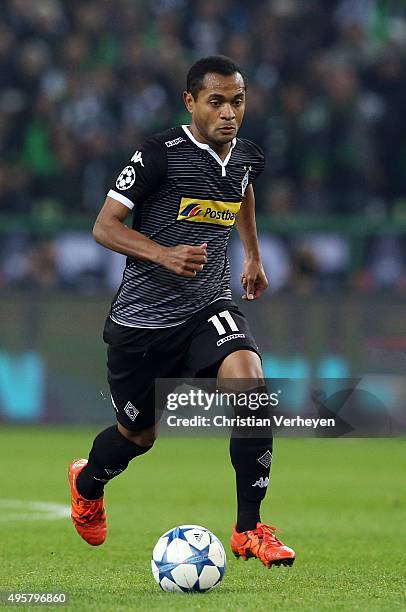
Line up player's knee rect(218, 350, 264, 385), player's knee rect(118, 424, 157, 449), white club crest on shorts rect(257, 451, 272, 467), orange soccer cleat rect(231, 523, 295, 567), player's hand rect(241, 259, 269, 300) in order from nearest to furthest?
orange soccer cleat rect(231, 523, 295, 567)
player's knee rect(218, 350, 264, 385)
white club crest on shorts rect(257, 451, 272, 467)
player's knee rect(118, 424, 157, 449)
player's hand rect(241, 259, 269, 300)

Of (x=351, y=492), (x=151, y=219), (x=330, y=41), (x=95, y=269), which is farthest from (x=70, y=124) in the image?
(x=151, y=219)

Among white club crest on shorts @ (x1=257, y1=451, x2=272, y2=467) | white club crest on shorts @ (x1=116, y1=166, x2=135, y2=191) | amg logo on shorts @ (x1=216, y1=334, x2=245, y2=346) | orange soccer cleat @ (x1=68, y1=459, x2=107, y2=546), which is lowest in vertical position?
orange soccer cleat @ (x1=68, y1=459, x2=107, y2=546)

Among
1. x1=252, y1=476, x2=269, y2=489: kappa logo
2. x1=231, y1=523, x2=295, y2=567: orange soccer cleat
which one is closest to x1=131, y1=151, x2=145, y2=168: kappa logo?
x1=252, y1=476, x2=269, y2=489: kappa logo

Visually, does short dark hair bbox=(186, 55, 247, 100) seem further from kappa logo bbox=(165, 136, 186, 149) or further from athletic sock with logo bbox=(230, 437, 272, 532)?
athletic sock with logo bbox=(230, 437, 272, 532)

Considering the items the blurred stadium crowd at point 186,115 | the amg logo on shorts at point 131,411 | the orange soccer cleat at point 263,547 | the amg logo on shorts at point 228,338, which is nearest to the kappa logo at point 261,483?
the orange soccer cleat at point 263,547

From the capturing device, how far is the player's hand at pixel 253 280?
6.09 metres

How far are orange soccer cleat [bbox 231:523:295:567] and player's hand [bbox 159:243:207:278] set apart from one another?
1.11 metres

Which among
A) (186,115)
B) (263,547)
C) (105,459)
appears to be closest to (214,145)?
(105,459)

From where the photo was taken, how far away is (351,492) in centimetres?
920

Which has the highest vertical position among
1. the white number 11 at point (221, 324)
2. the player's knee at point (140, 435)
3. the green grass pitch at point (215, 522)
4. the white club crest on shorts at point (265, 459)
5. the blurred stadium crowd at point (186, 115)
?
the blurred stadium crowd at point (186, 115)

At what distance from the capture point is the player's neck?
5.62m

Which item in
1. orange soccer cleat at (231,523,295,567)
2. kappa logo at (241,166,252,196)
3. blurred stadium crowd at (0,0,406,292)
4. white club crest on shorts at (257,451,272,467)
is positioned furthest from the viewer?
blurred stadium crowd at (0,0,406,292)

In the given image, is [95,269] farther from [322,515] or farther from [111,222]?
[111,222]

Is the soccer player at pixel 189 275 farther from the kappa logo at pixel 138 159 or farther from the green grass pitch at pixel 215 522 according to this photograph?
the green grass pitch at pixel 215 522
